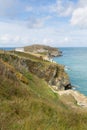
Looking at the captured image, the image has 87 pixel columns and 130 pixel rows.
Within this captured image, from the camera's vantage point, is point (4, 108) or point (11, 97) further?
point (11, 97)

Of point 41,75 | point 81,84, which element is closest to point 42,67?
point 41,75

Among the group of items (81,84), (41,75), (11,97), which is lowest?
(81,84)

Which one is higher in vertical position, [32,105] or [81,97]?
[32,105]

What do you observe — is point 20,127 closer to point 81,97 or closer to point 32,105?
point 32,105

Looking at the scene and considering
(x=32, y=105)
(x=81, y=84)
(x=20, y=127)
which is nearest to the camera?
(x=20, y=127)

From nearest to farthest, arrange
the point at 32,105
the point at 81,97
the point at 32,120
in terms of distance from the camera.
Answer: the point at 32,120, the point at 32,105, the point at 81,97

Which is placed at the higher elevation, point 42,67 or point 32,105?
point 32,105

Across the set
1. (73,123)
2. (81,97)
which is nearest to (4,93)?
(73,123)

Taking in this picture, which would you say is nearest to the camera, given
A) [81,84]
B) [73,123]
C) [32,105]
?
[73,123]

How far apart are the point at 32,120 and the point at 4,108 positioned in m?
1.89

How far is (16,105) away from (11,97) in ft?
10.5

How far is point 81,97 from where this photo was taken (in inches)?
1957

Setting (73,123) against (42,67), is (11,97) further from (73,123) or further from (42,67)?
(42,67)

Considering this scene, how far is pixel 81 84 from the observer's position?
78375 millimetres
